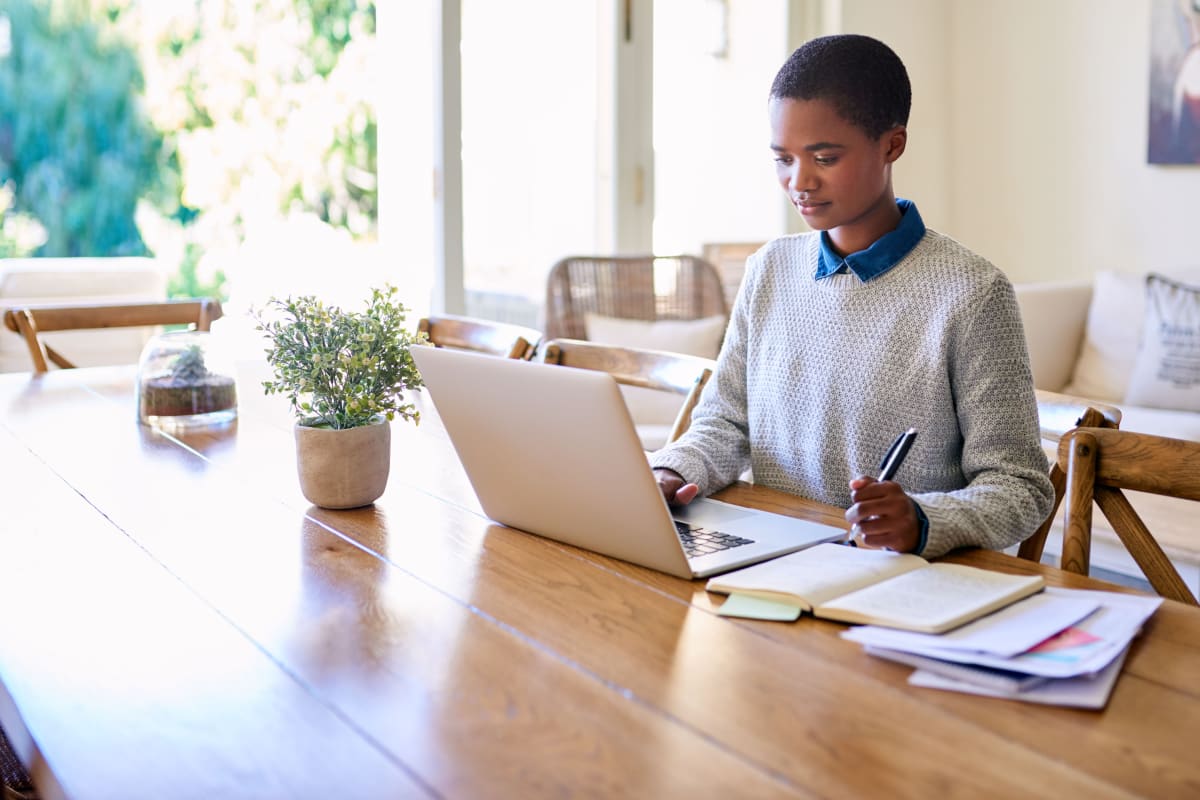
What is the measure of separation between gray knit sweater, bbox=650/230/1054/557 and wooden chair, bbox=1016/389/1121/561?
2.9 inches

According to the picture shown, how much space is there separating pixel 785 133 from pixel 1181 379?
8.19 ft

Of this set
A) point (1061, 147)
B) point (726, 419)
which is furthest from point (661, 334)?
point (726, 419)

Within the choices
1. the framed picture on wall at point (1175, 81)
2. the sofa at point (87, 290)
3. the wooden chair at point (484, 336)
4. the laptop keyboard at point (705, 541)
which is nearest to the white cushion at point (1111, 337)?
the framed picture on wall at point (1175, 81)

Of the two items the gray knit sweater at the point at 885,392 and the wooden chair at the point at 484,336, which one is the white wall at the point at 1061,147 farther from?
the gray knit sweater at the point at 885,392

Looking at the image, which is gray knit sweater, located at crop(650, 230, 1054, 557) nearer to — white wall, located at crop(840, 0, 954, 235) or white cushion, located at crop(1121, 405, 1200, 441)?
white cushion, located at crop(1121, 405, 1200, 441)

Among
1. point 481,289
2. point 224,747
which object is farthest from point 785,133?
point 481,289

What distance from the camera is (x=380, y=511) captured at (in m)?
1.28

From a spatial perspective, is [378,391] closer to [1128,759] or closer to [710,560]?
[710,560]

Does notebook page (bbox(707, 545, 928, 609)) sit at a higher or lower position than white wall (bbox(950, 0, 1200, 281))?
lower

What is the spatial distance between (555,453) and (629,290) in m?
2.73

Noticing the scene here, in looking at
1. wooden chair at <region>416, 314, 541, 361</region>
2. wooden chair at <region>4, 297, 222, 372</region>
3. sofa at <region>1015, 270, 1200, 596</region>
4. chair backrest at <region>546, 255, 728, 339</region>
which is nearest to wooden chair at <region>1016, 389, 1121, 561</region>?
wooden chair at <region>416, 314, 541, 361</region>

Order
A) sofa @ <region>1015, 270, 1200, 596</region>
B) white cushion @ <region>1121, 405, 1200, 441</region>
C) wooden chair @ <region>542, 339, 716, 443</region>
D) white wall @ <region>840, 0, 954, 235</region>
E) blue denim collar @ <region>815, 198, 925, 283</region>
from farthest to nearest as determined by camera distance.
Result: white wall @ <region>840, 0, 954, 235</region>, sofa @ <region>1015, 270, 1200, 596</region>, white cushion @ <region>1121, 405, 1200, 441</region>, wooden chair @ <region>542, 339, 716, 443</region>, blue denim collar @ <region>815, 198, 925, 283</region>

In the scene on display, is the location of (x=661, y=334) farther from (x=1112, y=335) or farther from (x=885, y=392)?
(x=885, y=392)

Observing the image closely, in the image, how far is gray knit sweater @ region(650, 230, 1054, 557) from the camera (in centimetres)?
118
